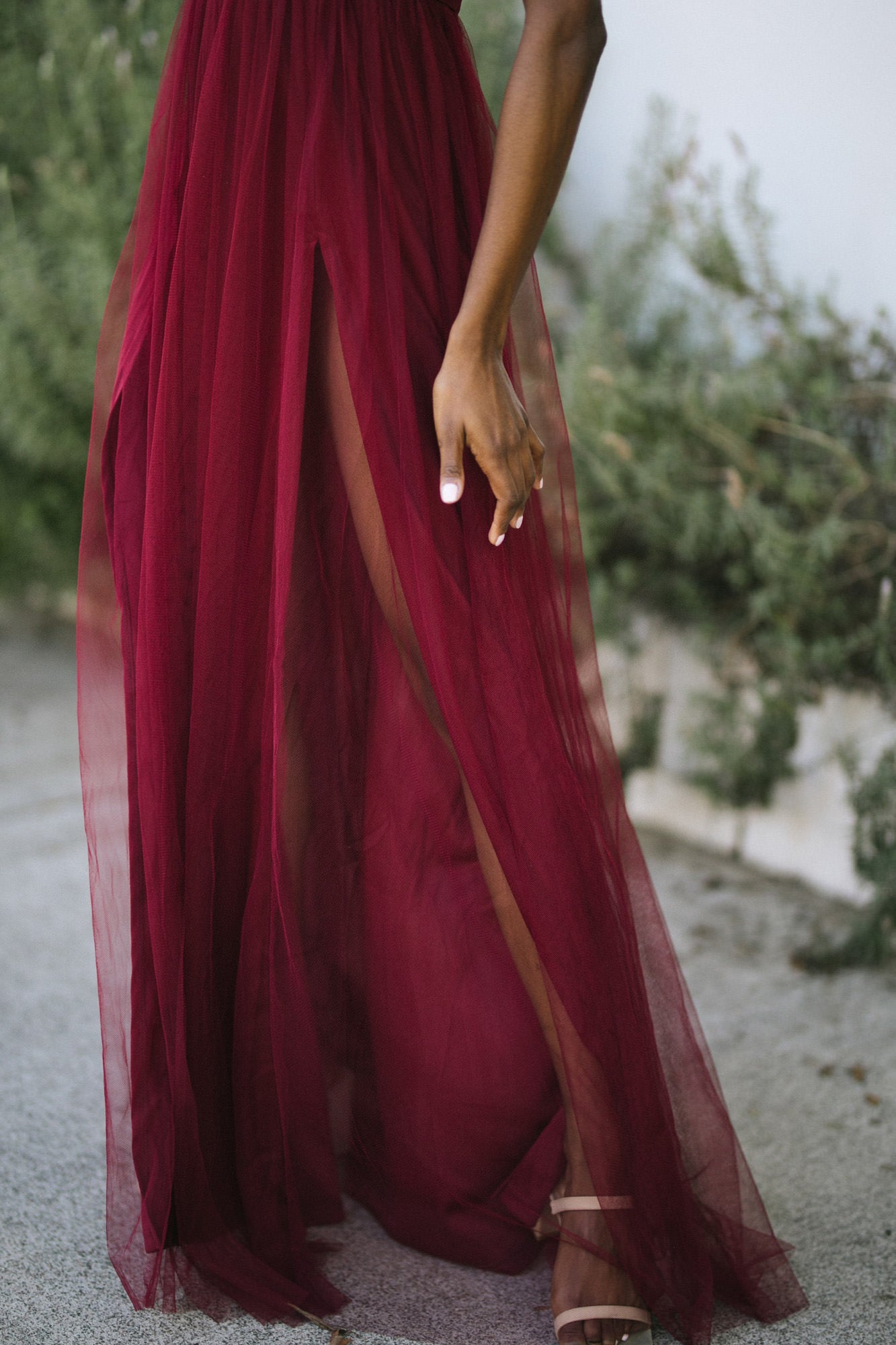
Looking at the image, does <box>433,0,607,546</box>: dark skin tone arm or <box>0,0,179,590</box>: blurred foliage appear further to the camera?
<box>0,0,179,590</box>: blurred foliage

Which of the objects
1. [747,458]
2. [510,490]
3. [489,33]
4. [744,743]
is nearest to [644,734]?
[744,743]

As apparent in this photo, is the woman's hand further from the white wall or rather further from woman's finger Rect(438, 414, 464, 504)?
the white wall

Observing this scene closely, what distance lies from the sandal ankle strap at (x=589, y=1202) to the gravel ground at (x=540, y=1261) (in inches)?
4.6

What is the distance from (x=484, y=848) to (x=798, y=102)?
6.80 ft

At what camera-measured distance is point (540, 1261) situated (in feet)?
3.80

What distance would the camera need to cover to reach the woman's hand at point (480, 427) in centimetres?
100

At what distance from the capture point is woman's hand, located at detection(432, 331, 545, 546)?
1.00 metres

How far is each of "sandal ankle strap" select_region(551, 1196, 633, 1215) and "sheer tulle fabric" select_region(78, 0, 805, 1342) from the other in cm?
1

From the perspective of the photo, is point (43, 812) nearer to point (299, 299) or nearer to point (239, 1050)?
point (239, 1050)

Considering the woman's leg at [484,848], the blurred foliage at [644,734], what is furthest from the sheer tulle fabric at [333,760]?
the blurred foliage at [644,734]

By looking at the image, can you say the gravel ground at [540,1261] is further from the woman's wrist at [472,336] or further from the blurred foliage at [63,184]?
the blurred foliage at [63,184]

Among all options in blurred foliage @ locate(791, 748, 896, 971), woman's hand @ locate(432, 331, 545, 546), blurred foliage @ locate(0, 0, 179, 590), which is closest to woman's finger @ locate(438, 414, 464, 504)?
woman's hand @ locate(432, 331, 545, 546)

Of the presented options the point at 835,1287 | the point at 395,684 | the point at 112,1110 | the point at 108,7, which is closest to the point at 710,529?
the point at 395,684

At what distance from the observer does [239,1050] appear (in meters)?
1.08
